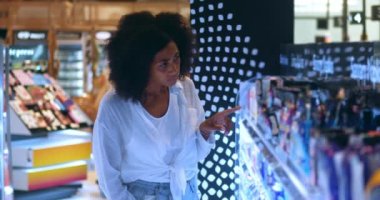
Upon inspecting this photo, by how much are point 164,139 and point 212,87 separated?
6.63 feet

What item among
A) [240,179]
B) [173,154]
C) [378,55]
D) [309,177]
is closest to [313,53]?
[378,55]

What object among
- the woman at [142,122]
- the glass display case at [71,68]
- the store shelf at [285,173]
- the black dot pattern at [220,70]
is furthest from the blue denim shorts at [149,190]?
the glass display case at [71,68]

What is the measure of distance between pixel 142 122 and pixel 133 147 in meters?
0.11

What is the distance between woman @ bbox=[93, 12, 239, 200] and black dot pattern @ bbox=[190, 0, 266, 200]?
5.72ft

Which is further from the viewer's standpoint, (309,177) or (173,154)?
(173,154)

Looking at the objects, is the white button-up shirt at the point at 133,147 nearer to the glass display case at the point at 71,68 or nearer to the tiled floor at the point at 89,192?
the tiled floor at the point at 89,192

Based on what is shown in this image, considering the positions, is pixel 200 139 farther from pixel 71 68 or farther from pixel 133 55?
pixel 71 68

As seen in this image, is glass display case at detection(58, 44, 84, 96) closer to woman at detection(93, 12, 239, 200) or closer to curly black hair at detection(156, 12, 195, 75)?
curly black hair at detection(156, 12, 195, 75)

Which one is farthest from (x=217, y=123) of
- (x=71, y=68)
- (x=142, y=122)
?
(x=71, y=68)

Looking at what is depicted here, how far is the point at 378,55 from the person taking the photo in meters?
3.85

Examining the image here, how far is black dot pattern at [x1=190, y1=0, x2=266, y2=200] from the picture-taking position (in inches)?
194

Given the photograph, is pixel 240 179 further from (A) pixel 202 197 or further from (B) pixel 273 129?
(A) pixel 202 197

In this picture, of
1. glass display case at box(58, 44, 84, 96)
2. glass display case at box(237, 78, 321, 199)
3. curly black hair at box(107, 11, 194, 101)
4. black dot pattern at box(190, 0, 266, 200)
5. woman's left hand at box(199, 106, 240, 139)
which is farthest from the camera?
glass display case at box(58, 44, 84, 96)

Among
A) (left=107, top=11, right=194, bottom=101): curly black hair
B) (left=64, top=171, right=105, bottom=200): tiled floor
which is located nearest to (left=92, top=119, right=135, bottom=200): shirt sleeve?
(left=107, top=11, right=194, bottom=101): curly black hair
